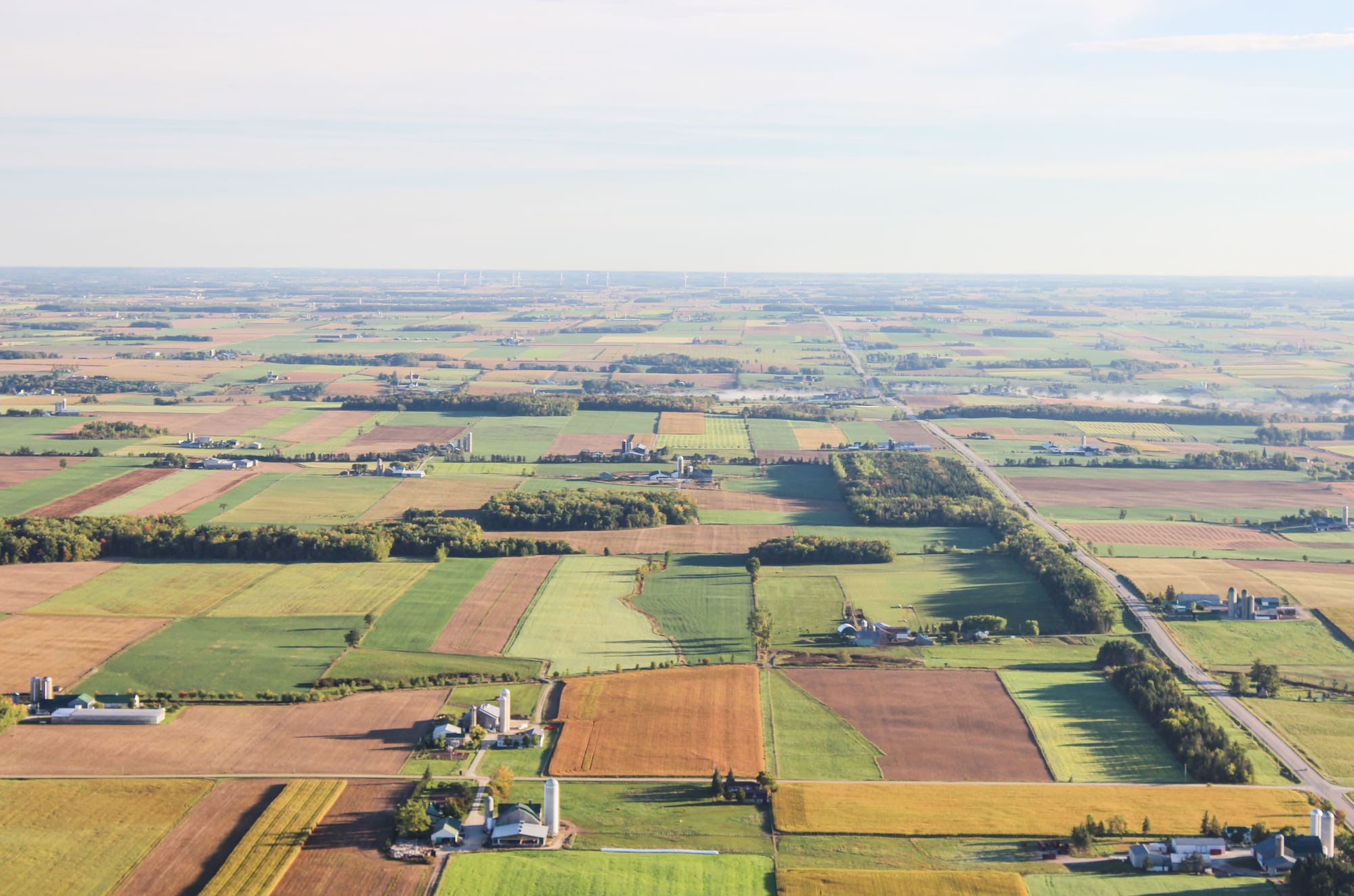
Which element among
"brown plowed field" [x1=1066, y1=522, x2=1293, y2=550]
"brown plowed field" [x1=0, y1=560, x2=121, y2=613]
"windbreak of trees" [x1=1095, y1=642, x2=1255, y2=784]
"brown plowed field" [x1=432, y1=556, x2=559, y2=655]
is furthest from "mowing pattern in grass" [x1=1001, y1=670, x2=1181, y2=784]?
"brown plowed field" [x1=0, y1=560, x2=121, y2=613]

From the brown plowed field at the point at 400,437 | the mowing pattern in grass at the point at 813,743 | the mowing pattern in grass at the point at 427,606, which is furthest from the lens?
the brown plowed field at the point at 400,437

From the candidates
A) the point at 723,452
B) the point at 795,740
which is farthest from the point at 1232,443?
the point at 795,740

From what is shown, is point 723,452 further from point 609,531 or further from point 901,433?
point 609,531

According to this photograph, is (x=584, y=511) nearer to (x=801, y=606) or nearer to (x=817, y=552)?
(x=817, y=552)

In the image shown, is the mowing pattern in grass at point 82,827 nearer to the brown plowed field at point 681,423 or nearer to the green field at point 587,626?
the green field at point 587,626

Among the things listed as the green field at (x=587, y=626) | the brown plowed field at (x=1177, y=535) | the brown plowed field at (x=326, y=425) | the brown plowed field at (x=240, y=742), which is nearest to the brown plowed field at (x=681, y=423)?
the brown plowed field at (x=326, y=425)

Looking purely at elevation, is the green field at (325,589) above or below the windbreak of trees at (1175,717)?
below

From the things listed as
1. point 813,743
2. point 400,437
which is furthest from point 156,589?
point 400,437
